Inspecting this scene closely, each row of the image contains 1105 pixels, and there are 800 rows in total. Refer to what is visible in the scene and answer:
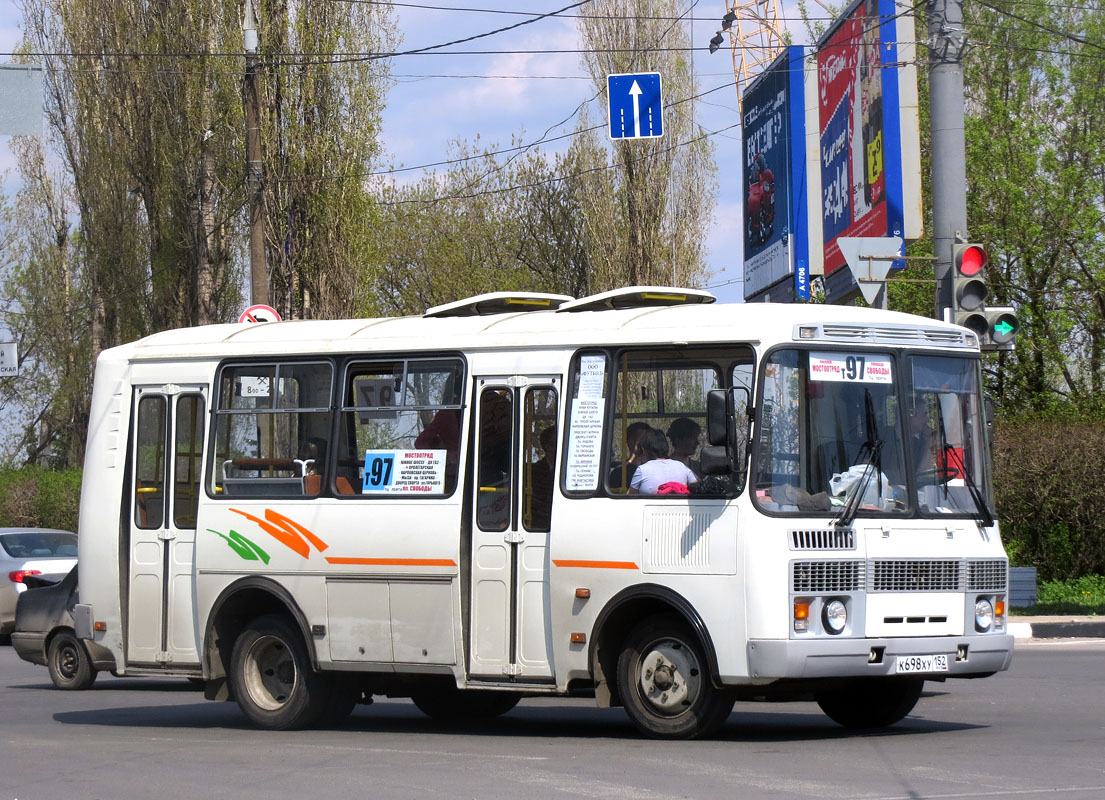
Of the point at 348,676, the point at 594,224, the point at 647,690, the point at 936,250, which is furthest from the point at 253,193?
the point at 594,224

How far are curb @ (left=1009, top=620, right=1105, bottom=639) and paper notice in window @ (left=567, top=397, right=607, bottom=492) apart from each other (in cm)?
1004

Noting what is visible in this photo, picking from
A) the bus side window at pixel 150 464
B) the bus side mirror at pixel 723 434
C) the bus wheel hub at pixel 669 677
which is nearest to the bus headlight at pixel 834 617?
the bus wheel hub at pixel 669 677

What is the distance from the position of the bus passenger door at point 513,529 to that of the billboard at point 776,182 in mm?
22030

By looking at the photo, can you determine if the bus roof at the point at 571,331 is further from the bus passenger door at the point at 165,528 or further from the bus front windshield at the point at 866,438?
the bus passenger door at the point at 165,528

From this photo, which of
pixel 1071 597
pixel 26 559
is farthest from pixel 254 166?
pixel 1071 597

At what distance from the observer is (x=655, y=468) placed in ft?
34.0

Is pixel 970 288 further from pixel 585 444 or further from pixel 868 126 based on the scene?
pixel 868 126

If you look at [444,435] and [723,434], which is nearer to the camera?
[723,434]

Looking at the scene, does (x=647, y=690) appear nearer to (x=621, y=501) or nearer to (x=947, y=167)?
(x=621, y=501)

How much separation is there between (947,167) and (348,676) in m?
8.56

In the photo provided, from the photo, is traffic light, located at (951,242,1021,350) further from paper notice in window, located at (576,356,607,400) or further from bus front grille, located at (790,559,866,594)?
bus front grille, located at (790,559,866,594)

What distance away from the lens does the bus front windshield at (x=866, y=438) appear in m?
9.86

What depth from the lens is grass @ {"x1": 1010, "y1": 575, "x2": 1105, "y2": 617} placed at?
21.0m

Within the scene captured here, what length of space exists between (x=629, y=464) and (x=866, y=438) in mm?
1479
